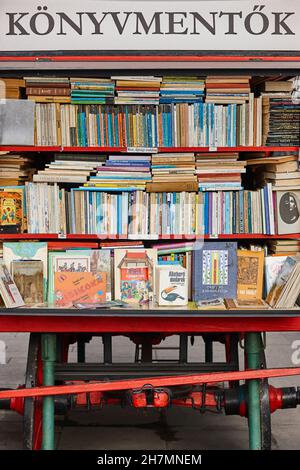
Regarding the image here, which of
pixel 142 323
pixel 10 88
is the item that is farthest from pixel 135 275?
pixel 10 88

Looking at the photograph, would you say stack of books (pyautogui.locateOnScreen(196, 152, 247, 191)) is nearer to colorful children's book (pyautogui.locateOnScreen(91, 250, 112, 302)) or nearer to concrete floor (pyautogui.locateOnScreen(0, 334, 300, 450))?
colorful children's book (pyautogui.locateOnScreen(91, 250, 112, 302))

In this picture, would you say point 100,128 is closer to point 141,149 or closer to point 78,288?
point 141,149

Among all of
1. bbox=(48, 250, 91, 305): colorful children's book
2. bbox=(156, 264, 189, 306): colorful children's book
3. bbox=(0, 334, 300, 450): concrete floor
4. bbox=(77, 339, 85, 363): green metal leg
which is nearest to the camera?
bbox=(156, 264, 189, 306): colorful children's book

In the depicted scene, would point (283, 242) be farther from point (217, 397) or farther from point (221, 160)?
point (217, 397)

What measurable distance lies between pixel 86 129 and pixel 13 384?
3444 mm

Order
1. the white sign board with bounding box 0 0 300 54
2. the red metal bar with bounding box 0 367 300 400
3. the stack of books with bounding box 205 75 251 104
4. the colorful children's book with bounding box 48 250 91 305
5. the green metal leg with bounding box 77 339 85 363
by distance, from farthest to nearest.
A: the green metal leg with bounding box 77 339 85 363 < the stack of books with bounding box 205 75 251 104 < the colorful children's book with bounding box 48 250 91 305 < the red metal bar with bounding box 0 367 300 400 < the white sign board with bounding box 0 0 300 54

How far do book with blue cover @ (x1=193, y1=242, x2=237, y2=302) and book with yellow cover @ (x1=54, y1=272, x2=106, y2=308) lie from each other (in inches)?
26.0

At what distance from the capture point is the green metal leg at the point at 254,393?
630 centimetres

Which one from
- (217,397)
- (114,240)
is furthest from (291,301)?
(114,240)

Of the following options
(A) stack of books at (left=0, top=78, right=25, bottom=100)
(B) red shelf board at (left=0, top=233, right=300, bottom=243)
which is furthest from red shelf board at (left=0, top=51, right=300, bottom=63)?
(B) red shelf board at (left=0, top=233, right=300, bottom=243)

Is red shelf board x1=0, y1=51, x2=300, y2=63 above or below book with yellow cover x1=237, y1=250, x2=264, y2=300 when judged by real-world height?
above

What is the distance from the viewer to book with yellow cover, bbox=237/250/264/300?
21.3ft

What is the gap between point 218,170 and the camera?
659 cm
